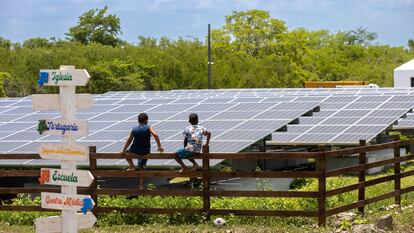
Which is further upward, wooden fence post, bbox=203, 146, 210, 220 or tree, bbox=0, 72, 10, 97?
tree, bbox=0, 72, 10, 97

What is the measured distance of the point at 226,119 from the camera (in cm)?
2358

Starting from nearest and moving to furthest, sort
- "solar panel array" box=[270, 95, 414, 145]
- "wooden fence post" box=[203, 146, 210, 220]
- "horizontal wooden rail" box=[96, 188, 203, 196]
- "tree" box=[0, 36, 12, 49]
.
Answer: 1. "wooden fence post" box=[203, 146, 210, 220]
2. "horizontal wooden rail" box=[96, 188, 203, 196]
3. "solar panel array" box=[270, 95, 414, 145]
4. "tree" box=[0, 36, 12, 49]

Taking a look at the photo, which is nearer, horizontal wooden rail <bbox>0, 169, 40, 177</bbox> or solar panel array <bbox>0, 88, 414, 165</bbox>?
horizontal wooden rail <bbox>0, 169, 40, 177</bbox>

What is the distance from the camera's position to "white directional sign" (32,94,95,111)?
32.0ft

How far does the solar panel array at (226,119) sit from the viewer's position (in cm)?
2081

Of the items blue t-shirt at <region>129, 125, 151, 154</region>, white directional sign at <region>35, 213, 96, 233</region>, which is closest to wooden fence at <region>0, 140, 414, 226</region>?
blue t-shirt at <region>129, 125, 151, 154</region>

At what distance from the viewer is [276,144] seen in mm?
24812

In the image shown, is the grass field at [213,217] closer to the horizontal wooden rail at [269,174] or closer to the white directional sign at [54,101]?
the horizontal wooden rail at [269,174]

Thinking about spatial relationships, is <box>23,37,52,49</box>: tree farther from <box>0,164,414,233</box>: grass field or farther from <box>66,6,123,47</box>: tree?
<box>0,164,414,233</box>: grass field

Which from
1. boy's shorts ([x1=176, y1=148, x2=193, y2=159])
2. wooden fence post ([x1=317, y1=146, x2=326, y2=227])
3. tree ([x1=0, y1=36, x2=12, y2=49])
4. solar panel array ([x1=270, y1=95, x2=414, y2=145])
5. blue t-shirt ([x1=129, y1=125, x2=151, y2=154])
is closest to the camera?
wooden fence post ([x1=317, y1=146, x2=326, y2=227])

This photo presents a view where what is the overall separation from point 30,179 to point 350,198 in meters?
9.16

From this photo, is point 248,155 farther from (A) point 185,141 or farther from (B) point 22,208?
(B) point 22,208

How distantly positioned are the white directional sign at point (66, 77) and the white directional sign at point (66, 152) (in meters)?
0.70

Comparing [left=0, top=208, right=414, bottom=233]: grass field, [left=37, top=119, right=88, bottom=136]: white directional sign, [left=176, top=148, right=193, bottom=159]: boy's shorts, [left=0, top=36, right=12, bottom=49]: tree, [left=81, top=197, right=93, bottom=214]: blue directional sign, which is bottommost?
[left=0, top=208, right=414, bottom=233]: grass field
